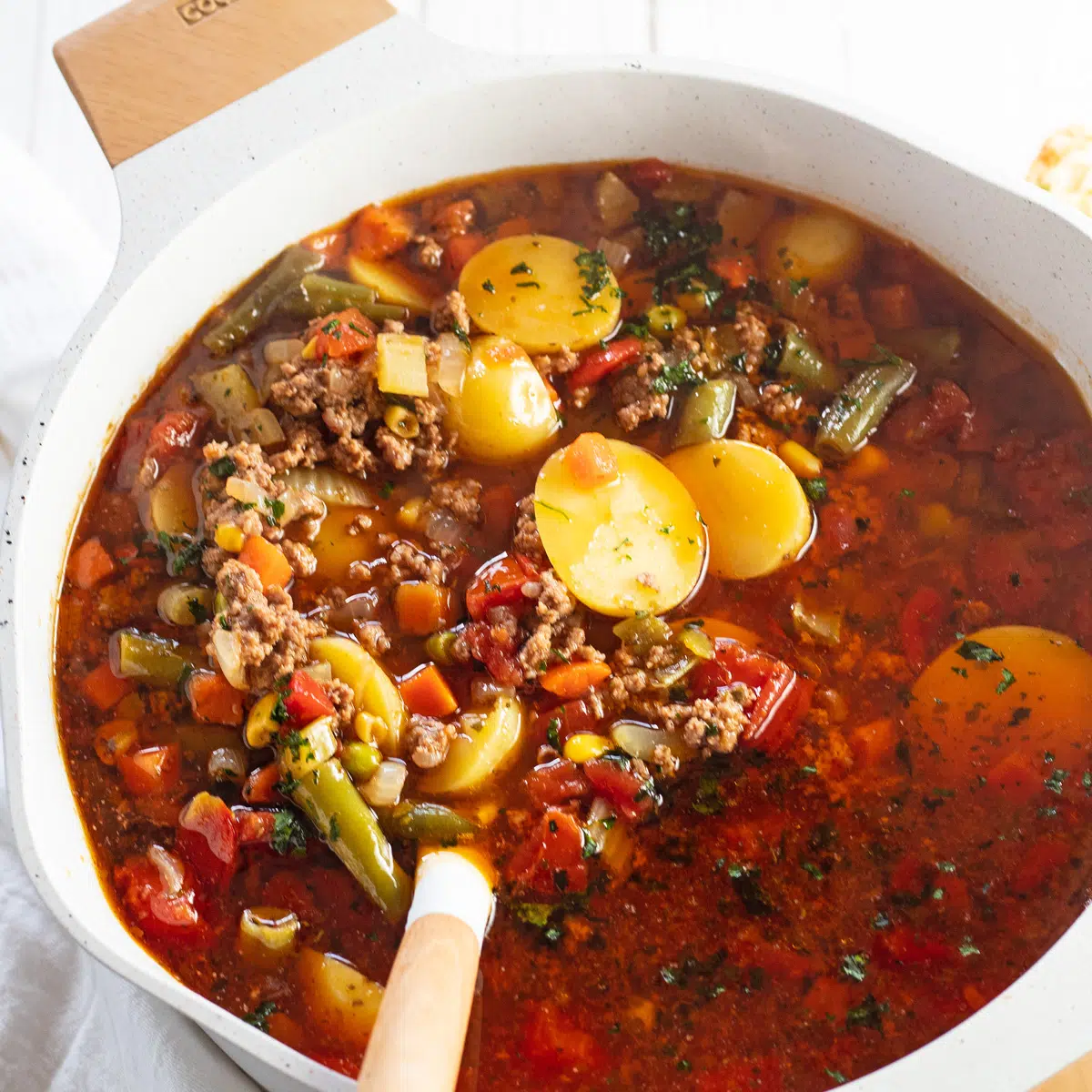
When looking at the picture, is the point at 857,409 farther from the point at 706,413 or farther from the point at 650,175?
the point at 650,175

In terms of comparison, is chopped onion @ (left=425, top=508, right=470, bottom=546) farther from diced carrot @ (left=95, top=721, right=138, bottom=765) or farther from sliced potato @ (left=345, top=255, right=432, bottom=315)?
diced carrot @ (left=95, top=721, right=138, bottom=765)

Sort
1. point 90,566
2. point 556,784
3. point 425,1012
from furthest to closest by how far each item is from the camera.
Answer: point 90,566 → point 556,784 → point 425,1012

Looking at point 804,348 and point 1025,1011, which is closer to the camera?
point 1025,1011

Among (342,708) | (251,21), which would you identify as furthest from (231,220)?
(342,708)

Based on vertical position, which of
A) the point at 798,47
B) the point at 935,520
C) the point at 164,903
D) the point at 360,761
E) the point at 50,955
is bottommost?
the point at 50,955

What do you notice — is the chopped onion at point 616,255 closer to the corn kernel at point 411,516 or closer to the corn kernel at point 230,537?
the corn kernel at point 411,516

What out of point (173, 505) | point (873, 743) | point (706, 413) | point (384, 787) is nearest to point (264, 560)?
point (173, 505)

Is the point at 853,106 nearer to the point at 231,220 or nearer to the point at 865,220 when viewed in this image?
the point at 865,220

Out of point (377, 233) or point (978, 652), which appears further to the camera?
point (377, 233)
